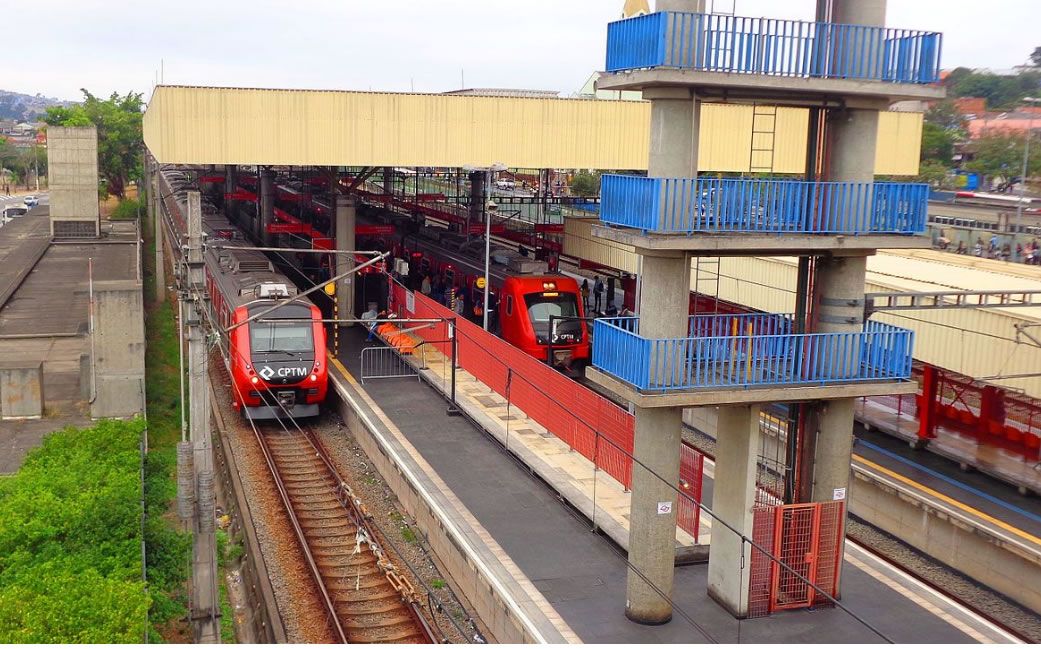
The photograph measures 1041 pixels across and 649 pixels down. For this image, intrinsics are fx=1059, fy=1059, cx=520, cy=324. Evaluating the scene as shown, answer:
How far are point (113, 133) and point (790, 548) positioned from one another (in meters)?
89.5

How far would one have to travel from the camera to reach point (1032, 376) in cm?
1705

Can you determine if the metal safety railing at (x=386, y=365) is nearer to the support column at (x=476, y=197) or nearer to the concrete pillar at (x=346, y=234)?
the concrete pillar at (x=346, y=234)

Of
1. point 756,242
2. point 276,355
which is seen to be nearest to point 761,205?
point 756,242

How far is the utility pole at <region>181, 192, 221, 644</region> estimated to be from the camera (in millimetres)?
13555

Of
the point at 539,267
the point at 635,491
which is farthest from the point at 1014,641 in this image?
the point at 539,267

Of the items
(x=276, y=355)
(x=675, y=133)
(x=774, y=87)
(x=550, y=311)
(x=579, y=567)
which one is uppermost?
(x=774, y=87)

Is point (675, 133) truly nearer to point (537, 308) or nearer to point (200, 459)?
point (200, 459)

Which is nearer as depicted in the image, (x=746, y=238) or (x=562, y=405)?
(x=746, y=238)

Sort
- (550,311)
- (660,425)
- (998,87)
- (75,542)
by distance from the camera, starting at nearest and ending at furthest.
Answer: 1. (660,425)
2. (75,542)
3. (550,311)
4. (998,87)

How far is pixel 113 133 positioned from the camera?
300ft

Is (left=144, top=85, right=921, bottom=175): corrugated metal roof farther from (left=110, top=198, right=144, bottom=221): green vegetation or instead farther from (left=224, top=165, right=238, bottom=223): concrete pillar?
(left=110, top=198, right=144, bottom=221): green vegetation

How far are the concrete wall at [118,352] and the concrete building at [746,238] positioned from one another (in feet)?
46.7

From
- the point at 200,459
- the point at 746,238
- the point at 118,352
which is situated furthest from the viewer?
the point at 118,352

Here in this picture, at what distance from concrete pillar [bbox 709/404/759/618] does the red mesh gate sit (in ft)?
0.63
